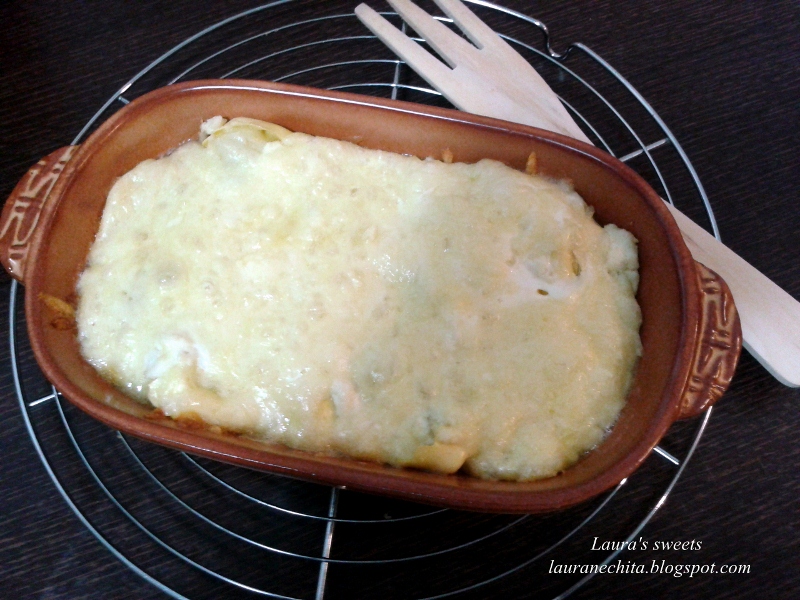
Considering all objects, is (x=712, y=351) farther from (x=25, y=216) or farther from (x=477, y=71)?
(x=25, y=216)

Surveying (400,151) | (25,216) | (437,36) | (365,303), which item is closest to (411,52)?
(437,36)

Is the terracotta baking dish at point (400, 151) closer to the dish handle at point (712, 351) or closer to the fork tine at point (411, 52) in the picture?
the dish handle at point (712, 351)

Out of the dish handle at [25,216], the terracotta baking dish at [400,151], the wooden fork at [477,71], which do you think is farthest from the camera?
the wooden fork at [477,71]

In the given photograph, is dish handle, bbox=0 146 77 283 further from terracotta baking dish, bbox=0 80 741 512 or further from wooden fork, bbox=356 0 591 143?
wooden fork, bbox=356 0 591 143

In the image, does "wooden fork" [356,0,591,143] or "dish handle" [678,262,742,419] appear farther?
"wooden fork" [356,0,591,143]

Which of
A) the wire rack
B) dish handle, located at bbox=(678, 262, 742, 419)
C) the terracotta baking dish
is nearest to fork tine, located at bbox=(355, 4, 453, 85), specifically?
the terracotta baking dish

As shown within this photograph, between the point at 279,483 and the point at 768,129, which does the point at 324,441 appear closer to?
the point at 279,483

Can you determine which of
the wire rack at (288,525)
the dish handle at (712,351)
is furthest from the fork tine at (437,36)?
the dish handle at (712,351)
